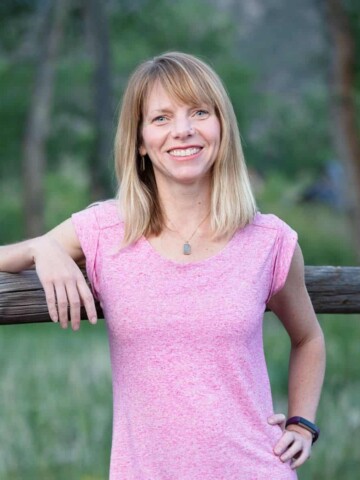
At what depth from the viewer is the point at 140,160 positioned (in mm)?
2412

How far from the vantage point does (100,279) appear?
2279 millimetres

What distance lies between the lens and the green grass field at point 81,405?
537 cm

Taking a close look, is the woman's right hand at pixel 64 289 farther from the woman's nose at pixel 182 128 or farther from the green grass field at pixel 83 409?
the green grass field at pixel 83 409

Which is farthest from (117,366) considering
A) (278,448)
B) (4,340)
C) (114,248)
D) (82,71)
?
(82,71)

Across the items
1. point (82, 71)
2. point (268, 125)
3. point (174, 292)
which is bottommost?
point (268, 125)

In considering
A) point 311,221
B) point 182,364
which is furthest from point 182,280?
point 311,221

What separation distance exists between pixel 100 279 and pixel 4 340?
31.9 feet

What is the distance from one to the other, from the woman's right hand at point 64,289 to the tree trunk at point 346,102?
35.0 feet

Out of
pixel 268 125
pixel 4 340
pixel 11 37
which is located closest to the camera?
pixel 4 340

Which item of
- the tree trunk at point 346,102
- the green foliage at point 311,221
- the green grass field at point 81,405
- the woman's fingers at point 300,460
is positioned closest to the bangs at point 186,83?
the woman's fingers at point 300,460

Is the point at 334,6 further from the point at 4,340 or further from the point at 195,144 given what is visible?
the point at 195,144

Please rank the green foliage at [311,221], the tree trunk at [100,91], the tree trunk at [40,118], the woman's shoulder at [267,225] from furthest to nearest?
the green foliage at [311,221], the tree trunk at [100,91], the tree trunk at [40,118], the woman's shoulder at [267,225]

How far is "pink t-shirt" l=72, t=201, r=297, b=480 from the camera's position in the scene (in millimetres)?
2199

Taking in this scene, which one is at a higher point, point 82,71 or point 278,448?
point 278,448
